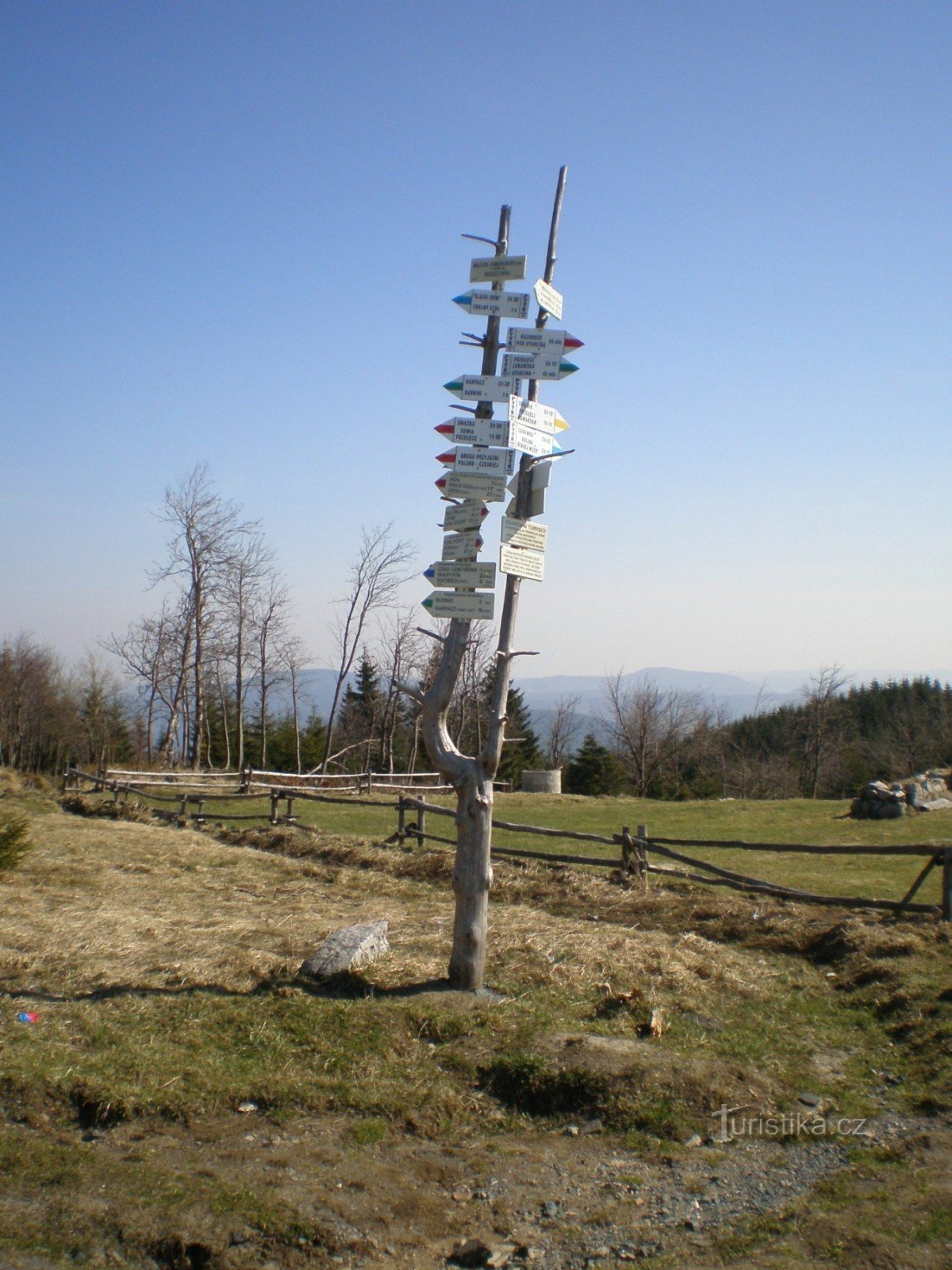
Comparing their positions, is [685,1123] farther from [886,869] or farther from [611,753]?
[611,753]

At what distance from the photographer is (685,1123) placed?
5113mm

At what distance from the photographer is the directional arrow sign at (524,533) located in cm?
714

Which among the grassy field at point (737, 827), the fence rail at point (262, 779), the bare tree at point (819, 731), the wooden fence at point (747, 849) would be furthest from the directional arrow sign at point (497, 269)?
the bare tree at point (819, 731)

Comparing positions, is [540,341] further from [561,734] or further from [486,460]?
[561,734]

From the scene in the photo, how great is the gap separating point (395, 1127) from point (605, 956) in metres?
3.67

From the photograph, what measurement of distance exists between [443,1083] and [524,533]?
3841mm

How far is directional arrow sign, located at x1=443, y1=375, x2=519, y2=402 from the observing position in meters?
7.21

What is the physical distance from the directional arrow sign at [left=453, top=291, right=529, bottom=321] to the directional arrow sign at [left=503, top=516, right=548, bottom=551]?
1633 millimetres

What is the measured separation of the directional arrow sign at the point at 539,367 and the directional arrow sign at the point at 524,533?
113cm

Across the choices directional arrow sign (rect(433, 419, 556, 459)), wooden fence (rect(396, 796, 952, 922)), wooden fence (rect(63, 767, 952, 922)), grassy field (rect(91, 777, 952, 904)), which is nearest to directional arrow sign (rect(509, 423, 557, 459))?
directional arrow sign (rect(433, 419, 556, 459))

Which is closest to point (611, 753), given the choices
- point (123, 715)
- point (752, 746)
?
point (752, 746)

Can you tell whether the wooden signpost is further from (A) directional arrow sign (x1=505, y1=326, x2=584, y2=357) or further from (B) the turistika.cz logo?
(B) the turistika.cz logo

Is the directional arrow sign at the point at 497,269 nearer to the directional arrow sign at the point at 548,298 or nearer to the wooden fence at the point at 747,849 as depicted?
the directional arrow sign at the point at 548,298

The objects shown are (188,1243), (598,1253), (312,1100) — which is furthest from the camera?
(312,1100)
